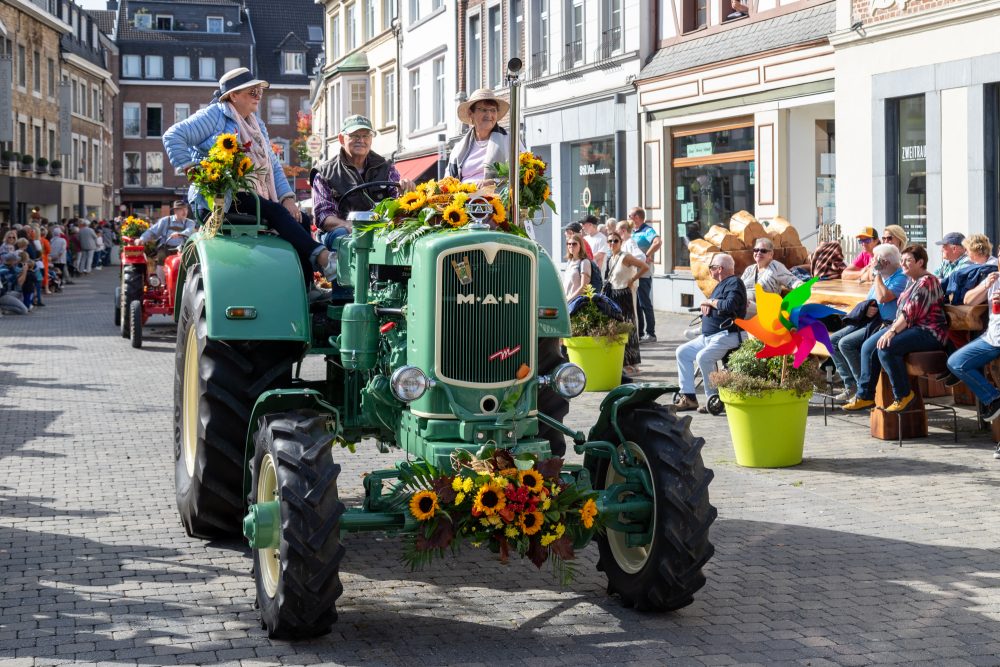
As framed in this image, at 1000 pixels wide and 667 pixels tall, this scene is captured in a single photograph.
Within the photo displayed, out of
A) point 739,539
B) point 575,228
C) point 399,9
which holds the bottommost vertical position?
point 739,539

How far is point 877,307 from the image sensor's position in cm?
1155


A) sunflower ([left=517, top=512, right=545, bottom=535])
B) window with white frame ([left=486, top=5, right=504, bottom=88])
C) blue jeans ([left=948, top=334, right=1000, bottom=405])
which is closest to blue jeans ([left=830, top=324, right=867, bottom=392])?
blue jeans ([left=948, top=334, right=1000, bottom=405])

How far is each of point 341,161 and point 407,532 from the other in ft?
10.3

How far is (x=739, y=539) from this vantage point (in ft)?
24.4

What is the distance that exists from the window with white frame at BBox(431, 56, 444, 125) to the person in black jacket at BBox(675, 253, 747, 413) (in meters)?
25.0

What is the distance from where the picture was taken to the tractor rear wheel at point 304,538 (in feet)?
17.3

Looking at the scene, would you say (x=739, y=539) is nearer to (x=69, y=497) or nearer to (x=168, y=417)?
(x=69, y=497)

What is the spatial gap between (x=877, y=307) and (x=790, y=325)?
204cm

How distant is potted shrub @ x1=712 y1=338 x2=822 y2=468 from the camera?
9.60 meters

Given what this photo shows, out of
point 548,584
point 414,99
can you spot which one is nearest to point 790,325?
point 548,584

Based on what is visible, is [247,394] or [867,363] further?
[867,363]

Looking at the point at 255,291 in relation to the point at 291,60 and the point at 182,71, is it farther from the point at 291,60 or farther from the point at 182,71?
the point at 291,60

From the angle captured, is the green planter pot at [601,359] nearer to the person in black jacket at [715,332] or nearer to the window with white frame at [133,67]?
the person in black jacket at [715,332]

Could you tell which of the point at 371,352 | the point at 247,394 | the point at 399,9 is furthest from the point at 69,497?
the point at 399,9
